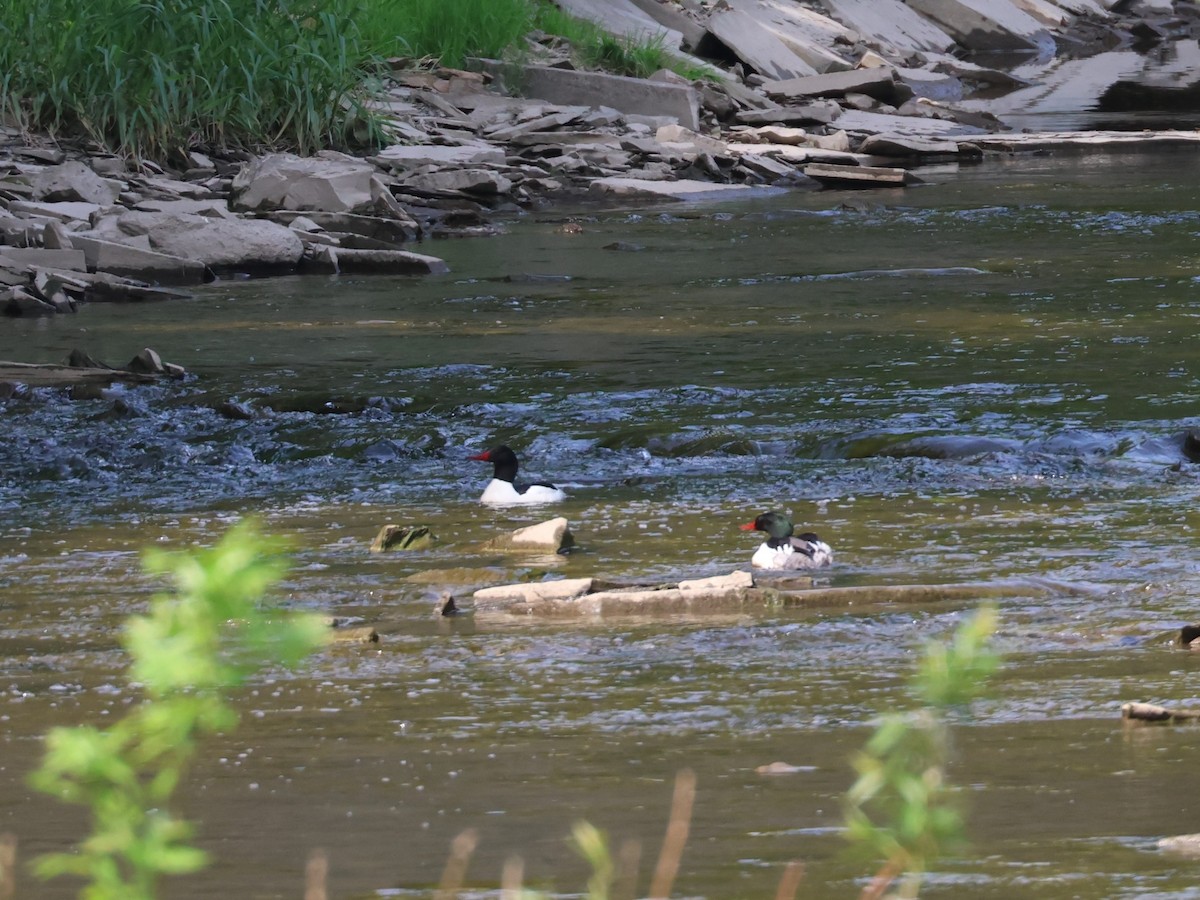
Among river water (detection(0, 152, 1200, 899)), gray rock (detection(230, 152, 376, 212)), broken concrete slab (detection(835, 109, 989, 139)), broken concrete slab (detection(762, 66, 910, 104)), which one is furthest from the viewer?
broken concrete slab (detection(762, 66, 910, 104))

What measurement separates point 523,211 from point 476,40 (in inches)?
273

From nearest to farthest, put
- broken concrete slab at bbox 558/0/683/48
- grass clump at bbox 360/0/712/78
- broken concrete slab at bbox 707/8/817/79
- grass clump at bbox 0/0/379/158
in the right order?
grass clump at bbox 0/0/379/158 < grass clump at bbox 360/0/712/78 < broken concrete slab at bbox 558/0/683/48 < broken concrete slab at bbox 707/8/817/79

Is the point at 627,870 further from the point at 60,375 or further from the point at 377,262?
the point at 377,262

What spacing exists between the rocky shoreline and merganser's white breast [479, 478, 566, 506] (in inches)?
247

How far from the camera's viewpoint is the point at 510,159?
2020 centimetres

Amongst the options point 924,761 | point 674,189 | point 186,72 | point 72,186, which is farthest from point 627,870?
point 674,189

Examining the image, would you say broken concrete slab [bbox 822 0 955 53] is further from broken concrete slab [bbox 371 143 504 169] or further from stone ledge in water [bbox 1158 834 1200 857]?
stone ledge in water [bbox 1158 834 1200 857]

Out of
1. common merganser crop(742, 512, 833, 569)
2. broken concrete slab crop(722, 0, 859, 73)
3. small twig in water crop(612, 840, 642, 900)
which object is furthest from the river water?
broken concrete slab crop(722, 0, 859, 73)

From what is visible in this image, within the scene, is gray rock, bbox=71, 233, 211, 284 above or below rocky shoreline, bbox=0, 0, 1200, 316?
below

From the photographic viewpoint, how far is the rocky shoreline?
565 inches

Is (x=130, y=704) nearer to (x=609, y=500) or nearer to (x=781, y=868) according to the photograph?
(x=781, y=868)

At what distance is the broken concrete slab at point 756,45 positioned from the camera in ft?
99.9

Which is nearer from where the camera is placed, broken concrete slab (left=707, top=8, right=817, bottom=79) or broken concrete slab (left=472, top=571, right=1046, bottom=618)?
broken concrete slab (left=472, top=571, right=1046, bottom=618)

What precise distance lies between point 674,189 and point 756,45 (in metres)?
12.4
